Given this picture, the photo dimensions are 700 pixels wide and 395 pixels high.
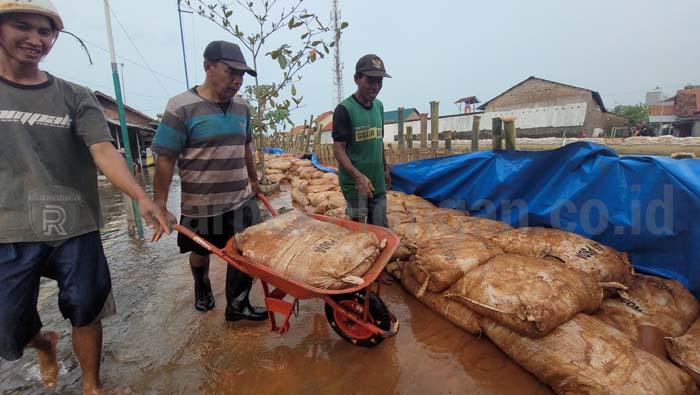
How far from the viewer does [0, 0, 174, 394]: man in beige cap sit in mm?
1493

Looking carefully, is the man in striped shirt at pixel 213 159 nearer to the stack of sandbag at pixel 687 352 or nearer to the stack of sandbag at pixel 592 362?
the stack of sandbag at pixel 592 362

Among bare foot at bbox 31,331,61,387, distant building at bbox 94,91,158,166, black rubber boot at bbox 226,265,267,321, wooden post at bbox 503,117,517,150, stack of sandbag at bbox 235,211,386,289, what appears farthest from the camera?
distant building at bbox 94,91,158,166

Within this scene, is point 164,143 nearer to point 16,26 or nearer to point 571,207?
point 16,26

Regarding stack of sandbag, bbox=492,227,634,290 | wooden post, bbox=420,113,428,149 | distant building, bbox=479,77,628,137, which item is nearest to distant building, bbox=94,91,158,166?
wooden post, bbox=420,113,428,149

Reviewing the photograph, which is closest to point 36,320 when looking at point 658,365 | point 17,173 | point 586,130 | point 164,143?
point 17,173

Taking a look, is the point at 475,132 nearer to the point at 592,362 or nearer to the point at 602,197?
the point at 602,197

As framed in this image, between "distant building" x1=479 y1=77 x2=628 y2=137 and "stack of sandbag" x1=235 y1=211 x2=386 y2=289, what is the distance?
86.8 feet

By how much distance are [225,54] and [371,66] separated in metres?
1.16

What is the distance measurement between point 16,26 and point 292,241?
5.21ft

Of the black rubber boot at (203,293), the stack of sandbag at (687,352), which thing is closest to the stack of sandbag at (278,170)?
the black rubber boot at (203,293)

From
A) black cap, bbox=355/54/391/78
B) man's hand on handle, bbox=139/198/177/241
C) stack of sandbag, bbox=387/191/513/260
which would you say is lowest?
stack of sandbag, bbox=387/191/513/260

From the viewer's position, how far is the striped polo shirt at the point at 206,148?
2113 millimetres

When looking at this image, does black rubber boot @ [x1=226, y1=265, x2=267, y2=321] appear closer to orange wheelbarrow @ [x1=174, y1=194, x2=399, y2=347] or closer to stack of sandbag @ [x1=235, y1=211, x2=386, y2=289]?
orange wheelbarrow @ [x1=174, y1=194, x2=399, y2=347]

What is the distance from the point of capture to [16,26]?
144 cm
